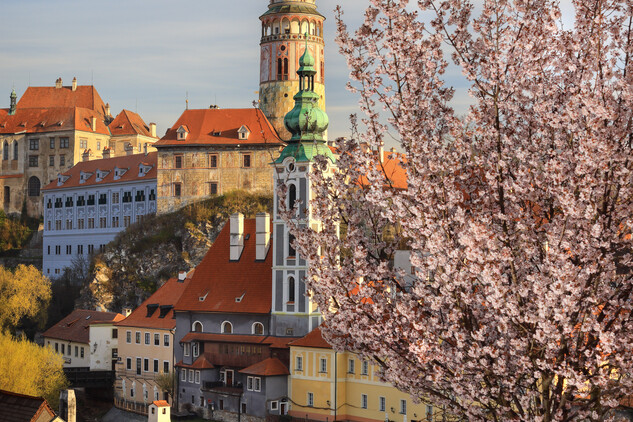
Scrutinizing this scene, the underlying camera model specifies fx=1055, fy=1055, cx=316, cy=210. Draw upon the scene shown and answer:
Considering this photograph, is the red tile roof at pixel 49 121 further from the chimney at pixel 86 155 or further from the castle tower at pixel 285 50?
the castle tower at pixel 285 50

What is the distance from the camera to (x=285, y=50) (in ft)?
244

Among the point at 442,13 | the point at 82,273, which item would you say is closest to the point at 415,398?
the point at 442,13

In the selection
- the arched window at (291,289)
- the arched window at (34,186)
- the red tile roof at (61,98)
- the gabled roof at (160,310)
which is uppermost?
the red tile roof at (61,98)

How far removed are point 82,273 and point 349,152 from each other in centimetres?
6900

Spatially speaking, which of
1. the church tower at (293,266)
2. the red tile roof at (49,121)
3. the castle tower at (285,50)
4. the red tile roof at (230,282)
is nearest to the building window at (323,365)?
the church tower at (293,266)

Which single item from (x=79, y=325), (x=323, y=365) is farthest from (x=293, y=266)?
(x=79, y=325)

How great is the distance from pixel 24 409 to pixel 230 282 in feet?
97.6

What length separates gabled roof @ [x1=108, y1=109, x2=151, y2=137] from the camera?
99.2 meters

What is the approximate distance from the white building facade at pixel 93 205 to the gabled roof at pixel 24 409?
50.9 m

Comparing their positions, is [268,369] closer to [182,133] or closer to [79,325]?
[79,325]

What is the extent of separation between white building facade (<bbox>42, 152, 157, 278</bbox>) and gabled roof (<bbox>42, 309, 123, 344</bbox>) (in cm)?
1113

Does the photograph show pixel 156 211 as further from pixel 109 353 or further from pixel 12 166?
pixel 12 166

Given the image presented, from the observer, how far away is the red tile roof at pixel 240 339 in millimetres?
49938

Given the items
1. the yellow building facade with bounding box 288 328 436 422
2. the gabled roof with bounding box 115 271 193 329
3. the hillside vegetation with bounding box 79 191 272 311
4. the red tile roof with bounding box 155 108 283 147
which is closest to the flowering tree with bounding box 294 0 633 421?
the yellow building facade with bounding box 288 328 436 422
